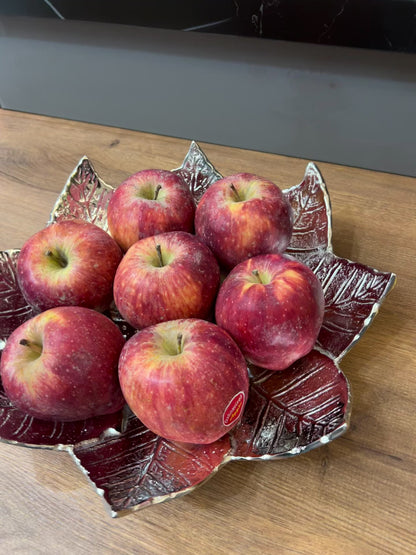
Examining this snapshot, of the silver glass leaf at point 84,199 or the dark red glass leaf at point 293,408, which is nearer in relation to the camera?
the dark red glass leaf at point 293,408

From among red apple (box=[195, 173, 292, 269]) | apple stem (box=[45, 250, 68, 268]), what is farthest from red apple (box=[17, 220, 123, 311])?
red apple (box=[195, 173, 292, 269])

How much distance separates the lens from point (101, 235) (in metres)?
0.57

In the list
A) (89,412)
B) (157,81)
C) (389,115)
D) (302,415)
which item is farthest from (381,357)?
(157,81)

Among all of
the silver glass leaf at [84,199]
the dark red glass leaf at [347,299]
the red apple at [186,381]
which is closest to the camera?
the red apple at [186,381]

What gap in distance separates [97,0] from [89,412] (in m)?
0.90

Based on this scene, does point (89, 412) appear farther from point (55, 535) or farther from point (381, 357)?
point (381, 357)

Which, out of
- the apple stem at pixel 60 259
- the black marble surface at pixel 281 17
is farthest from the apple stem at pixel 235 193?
the black marble surface at pixel 281 17

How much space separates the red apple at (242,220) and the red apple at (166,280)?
0.03m

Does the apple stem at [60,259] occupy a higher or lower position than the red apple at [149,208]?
lower

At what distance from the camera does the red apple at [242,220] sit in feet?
1.76

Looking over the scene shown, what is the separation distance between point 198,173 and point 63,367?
398 millimetres

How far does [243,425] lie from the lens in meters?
0.47

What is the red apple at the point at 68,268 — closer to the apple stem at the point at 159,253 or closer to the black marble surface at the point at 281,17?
the apple stem at the point at 159,253

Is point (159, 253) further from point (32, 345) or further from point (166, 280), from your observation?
point (32, 345)
